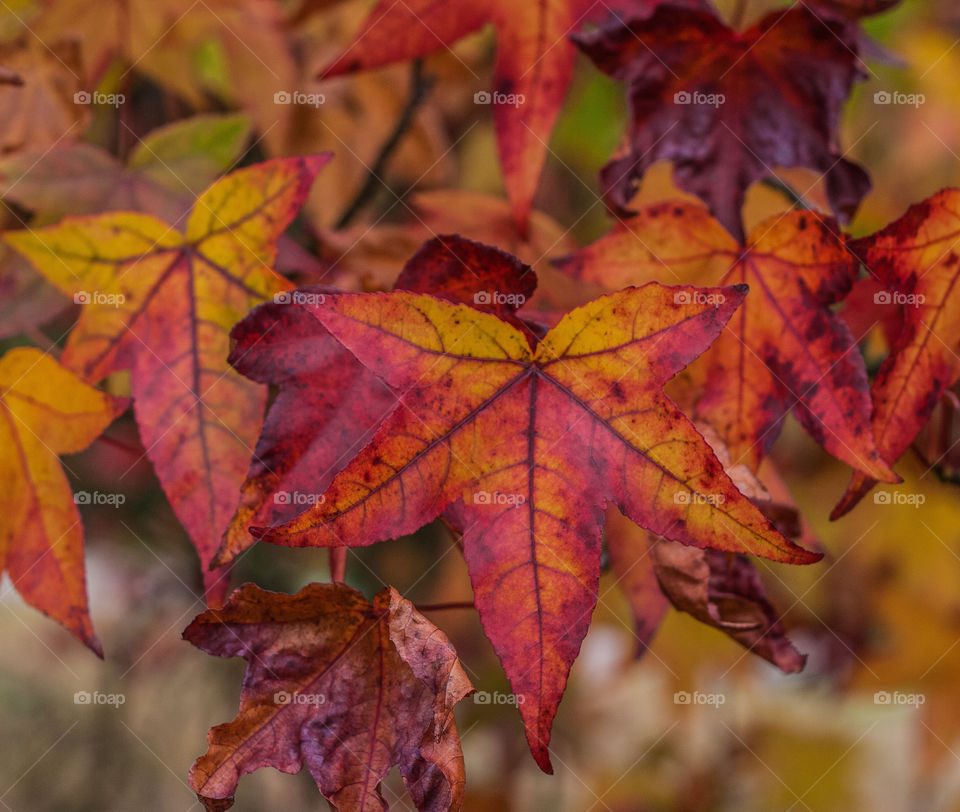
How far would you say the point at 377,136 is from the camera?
120cm

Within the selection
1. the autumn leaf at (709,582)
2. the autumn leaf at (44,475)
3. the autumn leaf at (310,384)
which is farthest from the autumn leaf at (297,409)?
the autumn leaf at (709,582)

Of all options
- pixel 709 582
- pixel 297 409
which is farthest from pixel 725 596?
pixel 297 409

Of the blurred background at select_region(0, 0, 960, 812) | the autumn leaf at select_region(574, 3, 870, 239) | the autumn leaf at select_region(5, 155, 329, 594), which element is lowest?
the blurred background at select_region(0, 0, 960, 812)

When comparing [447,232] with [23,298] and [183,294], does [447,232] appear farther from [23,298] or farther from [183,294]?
[23,298]

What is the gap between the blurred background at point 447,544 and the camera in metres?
0.83

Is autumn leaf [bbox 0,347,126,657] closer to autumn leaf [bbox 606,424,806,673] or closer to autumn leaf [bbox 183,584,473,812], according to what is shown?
autumn leaf [bbox 183,584,473,812]

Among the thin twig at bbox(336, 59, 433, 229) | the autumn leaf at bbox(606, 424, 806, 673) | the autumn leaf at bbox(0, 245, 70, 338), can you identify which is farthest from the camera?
the thin twig at bbox(336, 59, 433, 229)

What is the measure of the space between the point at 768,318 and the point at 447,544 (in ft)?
3.40

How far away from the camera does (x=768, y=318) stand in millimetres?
626

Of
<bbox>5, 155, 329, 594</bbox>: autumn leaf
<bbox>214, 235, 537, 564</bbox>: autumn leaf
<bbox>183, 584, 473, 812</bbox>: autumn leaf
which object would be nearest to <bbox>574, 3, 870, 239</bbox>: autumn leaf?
<bbox>214, 235, 537, 564</bbox>: autumn leaf

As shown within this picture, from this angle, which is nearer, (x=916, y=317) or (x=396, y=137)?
(x=916, y=317)

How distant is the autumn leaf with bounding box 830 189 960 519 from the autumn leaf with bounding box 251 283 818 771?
15cm

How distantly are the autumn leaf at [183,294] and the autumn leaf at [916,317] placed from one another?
430mm

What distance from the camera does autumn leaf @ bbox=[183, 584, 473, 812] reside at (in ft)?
1.65
